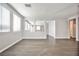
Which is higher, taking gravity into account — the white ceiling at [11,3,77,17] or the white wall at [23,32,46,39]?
the white ceiling at [11,3,77,17]

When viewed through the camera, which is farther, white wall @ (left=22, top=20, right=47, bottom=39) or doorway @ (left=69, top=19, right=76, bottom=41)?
doorway @ (left=69, top=19, right=76, bottom=41)

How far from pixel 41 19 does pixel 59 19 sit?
1.83m

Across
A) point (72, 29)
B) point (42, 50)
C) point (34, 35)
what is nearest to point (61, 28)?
point (72, 29)

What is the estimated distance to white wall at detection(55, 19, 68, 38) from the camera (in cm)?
1079

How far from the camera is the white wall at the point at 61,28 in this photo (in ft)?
35.4

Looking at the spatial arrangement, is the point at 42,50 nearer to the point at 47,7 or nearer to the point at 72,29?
the point at 47,7

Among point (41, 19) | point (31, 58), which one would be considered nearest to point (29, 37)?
point (41, 19)

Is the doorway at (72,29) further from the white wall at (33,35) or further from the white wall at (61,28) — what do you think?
the white wall at (33,35)

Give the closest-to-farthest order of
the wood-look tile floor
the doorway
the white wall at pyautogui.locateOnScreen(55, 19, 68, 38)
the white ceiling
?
1. the wood-look tile floor
2. the white ceiling
3. the white wall at pyautogui.locateOnScreen(55, 19, 68, 38)
4. the doorway

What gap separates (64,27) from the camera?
35.4 feet

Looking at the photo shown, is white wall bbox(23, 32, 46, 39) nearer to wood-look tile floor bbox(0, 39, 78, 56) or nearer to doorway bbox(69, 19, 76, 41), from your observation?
doorway bbox(69, 19, 76, 41)

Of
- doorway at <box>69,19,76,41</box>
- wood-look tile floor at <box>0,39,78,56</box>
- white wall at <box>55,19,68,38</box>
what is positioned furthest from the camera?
doorway at <box>69,19,76,41</box>

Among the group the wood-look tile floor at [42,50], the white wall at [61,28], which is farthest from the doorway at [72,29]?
the wood-look tile floor at [42,50]

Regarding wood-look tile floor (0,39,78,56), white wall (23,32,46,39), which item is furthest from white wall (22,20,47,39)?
wood-look tile floor (0,39,78,56)
